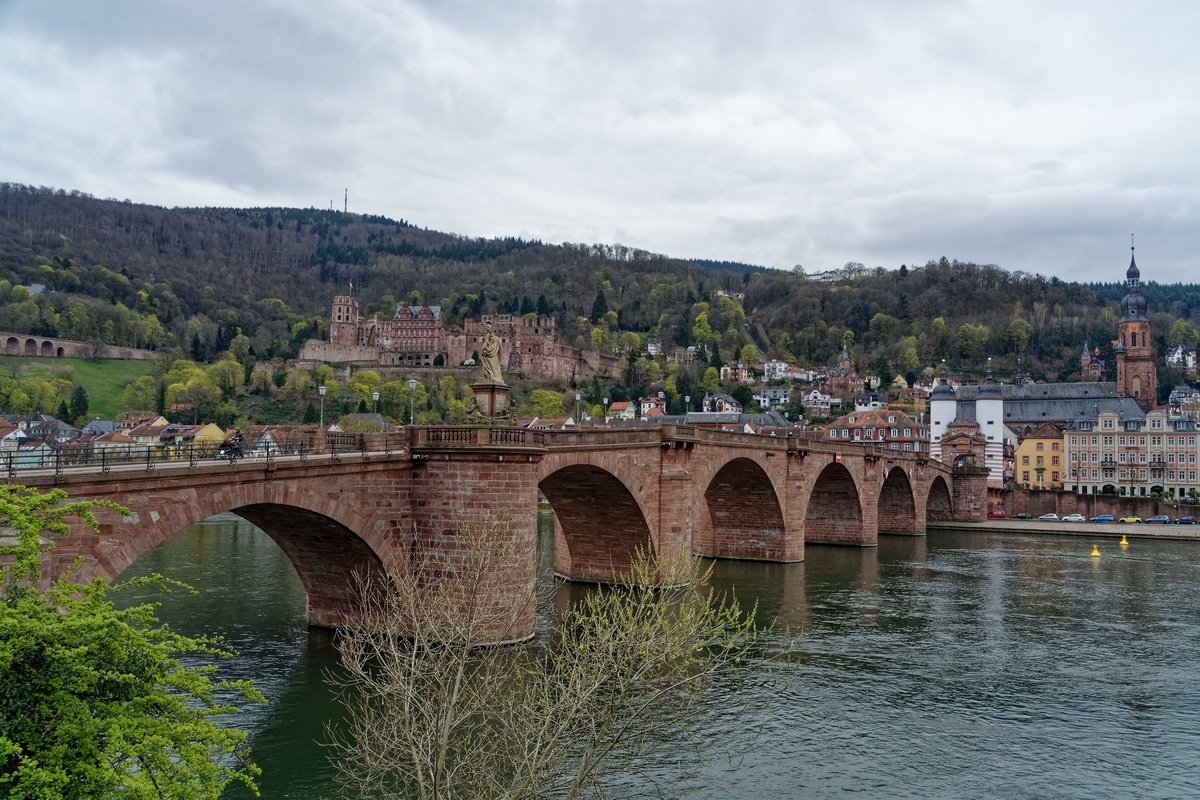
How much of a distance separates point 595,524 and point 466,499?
13.0 m

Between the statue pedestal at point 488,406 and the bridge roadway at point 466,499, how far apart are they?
0.66 meters

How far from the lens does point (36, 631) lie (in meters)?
9.52

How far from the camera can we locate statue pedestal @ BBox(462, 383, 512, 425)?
85.9 ft

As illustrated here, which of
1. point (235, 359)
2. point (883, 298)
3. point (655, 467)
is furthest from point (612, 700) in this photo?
point (883, 298)

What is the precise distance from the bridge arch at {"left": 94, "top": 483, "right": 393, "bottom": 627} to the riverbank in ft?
186

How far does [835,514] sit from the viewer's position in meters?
57.7

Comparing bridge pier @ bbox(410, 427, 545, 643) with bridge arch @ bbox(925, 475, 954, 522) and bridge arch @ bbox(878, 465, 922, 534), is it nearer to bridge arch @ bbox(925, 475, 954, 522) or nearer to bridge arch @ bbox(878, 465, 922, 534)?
bridge arch @ bbox(878, 465, 922, 534)

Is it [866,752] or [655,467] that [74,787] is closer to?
[866,752]

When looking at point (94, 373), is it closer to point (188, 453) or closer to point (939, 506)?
point (939, 506)

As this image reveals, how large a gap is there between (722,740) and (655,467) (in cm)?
1721

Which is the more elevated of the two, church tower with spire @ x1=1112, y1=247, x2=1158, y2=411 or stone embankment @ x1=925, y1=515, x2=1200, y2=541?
church tower with spire @ x1=1112, y1=247, x2=1158, y2=411

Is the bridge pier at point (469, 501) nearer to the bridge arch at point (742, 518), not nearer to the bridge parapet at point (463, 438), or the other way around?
the bridge parapet at point (463, 438)

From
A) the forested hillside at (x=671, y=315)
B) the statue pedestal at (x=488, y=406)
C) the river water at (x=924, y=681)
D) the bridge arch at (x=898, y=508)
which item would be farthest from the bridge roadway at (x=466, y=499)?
the forested hillside at (x=671, y=315)

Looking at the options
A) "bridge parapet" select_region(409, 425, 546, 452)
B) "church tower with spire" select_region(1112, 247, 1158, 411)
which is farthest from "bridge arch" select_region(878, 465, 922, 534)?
"church tower with spire" select_region(1112, 247, 1158, 411)
